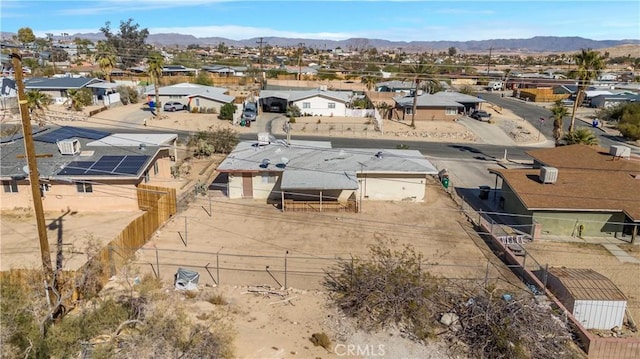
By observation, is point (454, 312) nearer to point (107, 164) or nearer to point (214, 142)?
point (107, 164)

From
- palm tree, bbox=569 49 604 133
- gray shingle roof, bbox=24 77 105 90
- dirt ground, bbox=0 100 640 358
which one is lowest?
dirt ground, bbox=0 100 640 358

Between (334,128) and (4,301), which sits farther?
(334,128)

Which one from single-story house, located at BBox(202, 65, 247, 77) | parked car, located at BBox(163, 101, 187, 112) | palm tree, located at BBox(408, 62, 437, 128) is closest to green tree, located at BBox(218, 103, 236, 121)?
parked car, located at BBox(163, 101, 187, 112)

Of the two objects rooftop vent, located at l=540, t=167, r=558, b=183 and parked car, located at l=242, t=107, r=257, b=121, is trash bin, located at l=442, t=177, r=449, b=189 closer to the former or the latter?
rooftop vent, located at l=540, t=167, r=558, b=183

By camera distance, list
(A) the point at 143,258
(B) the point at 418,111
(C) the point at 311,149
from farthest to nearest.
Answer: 1. (B) the point at 418,111
2. (C) the point at 311,149
3. (A) the point at 143,258

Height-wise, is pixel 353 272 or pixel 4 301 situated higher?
pixel 4 301

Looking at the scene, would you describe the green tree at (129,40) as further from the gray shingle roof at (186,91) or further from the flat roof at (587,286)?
the flat roof at (587,286)

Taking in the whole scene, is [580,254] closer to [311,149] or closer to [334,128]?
[311,149]

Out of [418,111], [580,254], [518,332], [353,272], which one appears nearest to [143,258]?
[353,272]
